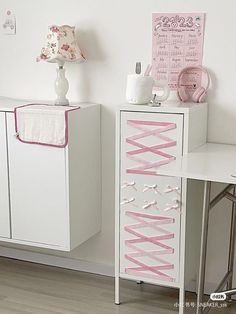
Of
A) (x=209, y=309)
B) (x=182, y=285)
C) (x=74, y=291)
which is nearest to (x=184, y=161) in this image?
(x=182, y=285)

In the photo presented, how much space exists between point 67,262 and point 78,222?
513 mm

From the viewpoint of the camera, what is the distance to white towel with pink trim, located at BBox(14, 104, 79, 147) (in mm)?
3115

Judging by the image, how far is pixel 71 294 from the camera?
3352 mm

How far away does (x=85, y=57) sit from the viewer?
3.45 meters


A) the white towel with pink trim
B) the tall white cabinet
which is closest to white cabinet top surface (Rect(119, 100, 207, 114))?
the tall white cabinet

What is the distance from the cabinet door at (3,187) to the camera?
3326 millimetres

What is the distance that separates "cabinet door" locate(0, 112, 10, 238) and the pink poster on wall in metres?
0.95

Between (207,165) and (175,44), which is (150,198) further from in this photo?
(175,44)

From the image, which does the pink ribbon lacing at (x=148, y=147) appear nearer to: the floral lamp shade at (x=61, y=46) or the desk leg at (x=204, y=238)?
the desk leg at (x=204, y=238)

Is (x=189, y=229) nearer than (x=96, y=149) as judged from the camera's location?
Yes

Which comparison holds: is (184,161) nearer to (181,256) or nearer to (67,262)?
(181,256)

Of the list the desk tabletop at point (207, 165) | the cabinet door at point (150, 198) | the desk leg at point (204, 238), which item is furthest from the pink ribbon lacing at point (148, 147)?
the desk leg at point (204, 238)

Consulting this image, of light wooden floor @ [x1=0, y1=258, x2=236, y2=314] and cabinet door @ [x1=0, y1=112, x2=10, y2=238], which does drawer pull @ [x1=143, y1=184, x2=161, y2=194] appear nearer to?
light wooden floor @ [x1=0, y1=258, x2=236, y2=314]

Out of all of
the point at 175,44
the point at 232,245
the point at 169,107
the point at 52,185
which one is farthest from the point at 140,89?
the point at 232,245
